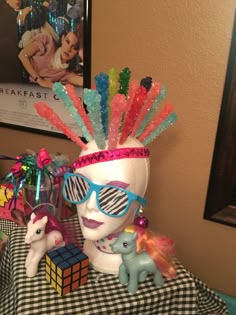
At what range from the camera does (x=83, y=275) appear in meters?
0.69

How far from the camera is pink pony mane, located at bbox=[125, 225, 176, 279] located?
67cm

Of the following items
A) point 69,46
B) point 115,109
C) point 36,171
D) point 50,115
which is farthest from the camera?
point 69,46

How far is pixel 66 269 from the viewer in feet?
2.13

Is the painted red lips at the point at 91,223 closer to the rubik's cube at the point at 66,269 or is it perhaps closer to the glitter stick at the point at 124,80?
the rubik's cube at the point at 66,269

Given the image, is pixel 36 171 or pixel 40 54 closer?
pixel 36 171

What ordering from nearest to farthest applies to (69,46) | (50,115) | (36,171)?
(50,115), (36,171), (69,46)

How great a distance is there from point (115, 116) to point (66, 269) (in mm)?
327

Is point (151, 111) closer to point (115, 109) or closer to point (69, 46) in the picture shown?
point (115, 109)

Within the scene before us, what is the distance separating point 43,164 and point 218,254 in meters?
0.60

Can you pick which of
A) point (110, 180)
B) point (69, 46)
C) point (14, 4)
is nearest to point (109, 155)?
point (110, 180)

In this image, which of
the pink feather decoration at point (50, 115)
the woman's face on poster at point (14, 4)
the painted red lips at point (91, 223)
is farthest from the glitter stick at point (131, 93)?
the woman's face on poster at point (14, 4)

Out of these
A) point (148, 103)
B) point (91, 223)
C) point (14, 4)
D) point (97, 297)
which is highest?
point (14, 4)

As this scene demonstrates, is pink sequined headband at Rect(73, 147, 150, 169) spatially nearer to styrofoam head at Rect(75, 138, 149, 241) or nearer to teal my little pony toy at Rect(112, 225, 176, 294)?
styrofoam head at Rect(75, 138, 149, 241)

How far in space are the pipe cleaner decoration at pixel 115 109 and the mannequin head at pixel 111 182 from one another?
0.11ft
